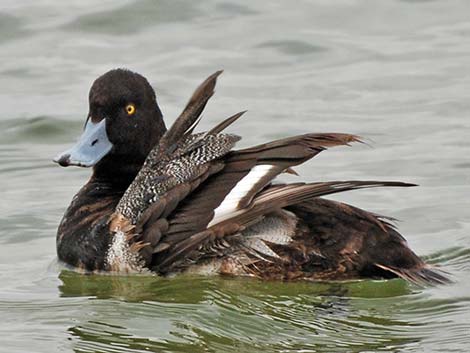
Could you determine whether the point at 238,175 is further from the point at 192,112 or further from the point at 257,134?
the point at 257,134

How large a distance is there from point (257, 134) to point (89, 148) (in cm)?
292

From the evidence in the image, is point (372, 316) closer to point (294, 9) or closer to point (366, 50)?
point (366, 50)

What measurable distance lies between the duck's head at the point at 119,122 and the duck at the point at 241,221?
59 centimetres

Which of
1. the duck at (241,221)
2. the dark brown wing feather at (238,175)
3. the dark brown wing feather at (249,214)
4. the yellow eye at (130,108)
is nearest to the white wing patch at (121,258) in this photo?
the duck at (241,221)

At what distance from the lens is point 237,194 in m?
6.72

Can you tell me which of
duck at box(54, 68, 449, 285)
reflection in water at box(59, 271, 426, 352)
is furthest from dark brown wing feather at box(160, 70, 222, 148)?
reflection in water at box(59, 271, 426, 352)

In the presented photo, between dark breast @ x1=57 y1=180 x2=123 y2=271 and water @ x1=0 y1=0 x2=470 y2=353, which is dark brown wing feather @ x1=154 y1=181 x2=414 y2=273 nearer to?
water @ x1=0 y1=0 x2=470 y2=353

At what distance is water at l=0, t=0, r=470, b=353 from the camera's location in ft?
21.1

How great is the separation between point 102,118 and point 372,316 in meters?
2.05

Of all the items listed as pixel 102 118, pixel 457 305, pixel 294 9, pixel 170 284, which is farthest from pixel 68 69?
pixel 457 305

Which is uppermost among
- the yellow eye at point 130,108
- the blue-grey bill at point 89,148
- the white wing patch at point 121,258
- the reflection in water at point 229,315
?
the yellow eye at point 130,108

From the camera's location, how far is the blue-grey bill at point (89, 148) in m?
7.47

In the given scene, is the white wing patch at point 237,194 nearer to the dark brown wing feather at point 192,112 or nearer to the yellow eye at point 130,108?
the dark brown wing feather at point 192,112

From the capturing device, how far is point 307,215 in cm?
688
